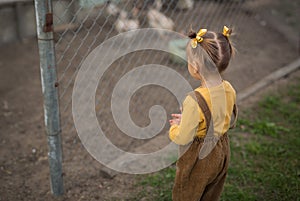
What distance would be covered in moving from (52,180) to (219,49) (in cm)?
133

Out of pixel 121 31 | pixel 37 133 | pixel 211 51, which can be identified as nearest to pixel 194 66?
pixel 211 51

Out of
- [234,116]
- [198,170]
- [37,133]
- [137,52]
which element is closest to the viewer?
[198,170]

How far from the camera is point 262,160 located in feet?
9.70

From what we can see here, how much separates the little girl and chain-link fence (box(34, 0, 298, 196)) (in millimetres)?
977

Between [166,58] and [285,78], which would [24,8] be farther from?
[285,78]

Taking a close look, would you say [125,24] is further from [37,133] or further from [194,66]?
[194,66]

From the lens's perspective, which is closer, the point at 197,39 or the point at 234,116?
the point at 197,39

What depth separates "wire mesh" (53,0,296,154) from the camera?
3338 mm

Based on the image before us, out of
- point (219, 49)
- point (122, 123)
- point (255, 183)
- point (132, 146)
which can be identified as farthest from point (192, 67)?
point (122, 123)

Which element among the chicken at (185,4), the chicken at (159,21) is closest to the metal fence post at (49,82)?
the chicken at (159,21)

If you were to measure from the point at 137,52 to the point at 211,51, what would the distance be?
10.2 feet

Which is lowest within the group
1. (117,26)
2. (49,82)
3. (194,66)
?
(117,26)

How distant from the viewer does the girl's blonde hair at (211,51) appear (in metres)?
1.70

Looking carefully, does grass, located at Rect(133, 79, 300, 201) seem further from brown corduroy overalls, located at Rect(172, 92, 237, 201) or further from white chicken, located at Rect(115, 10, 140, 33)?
white chicken, located at Rect(115, 10, 140, 33)
